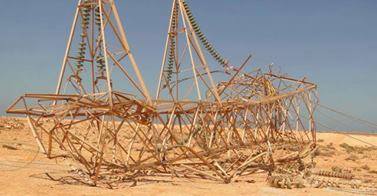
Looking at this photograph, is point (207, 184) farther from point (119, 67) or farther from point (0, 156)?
point (0, 156)

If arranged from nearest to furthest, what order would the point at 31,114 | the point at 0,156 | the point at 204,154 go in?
the point at 31,114, the point at 204,154, the point at 0,156

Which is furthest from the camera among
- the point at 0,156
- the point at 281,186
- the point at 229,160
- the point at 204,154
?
the point at 0,156

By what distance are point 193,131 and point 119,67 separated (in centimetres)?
408

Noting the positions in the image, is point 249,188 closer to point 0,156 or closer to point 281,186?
point 281,186

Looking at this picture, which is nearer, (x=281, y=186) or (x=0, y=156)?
(x=281, y=186)

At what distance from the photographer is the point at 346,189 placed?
14359 mm

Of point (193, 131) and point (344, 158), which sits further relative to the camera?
point (344, 158)

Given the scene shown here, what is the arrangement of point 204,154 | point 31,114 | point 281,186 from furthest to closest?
point 204,154 → point 281,186 → point 31,114

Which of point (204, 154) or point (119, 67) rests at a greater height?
point (119, 67)

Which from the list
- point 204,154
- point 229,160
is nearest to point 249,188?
point 204,154

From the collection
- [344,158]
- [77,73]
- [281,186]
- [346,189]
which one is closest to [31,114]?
[77,73]

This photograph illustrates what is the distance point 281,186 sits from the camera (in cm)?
1402

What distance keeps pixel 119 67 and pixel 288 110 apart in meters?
9.36

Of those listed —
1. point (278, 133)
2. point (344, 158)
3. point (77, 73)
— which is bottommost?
point (344, 158)
